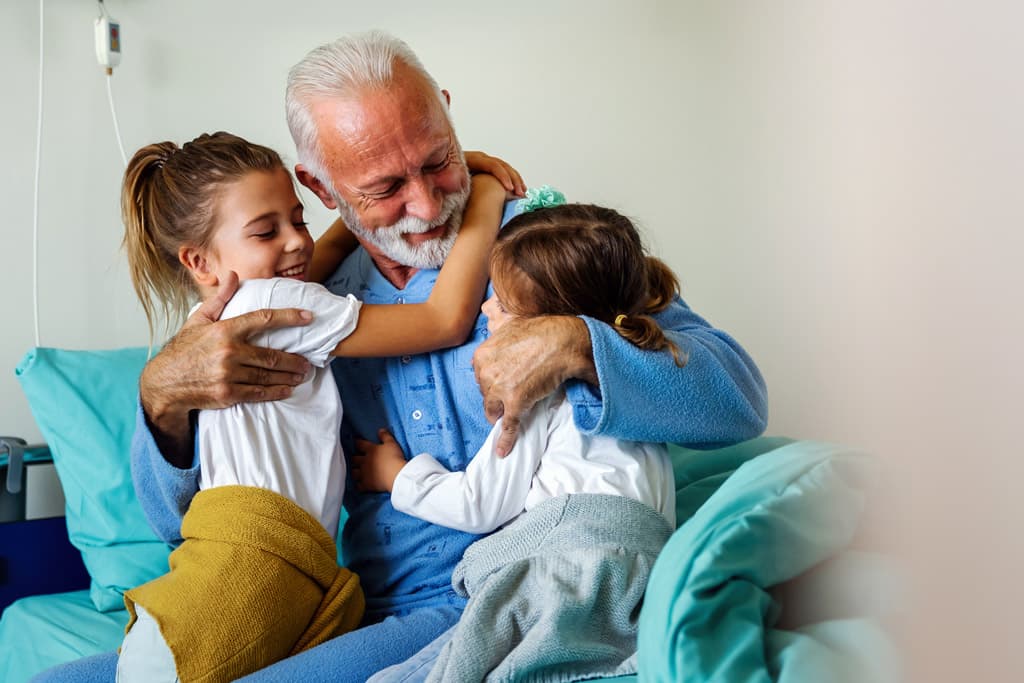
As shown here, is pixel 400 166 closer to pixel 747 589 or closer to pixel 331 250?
pixel 331 250

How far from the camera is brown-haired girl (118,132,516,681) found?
4.03 feet

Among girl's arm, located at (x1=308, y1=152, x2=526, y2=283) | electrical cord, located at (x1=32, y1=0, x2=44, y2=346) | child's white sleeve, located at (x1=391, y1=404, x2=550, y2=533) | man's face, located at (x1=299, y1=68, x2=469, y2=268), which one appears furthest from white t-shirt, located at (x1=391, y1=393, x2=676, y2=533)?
electrical cord, located at (x1=32, y1=0, x2=44, y2=346)

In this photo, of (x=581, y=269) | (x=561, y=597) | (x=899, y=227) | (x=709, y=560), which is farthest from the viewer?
(x=581, y=269)

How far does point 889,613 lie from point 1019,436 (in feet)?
0.35

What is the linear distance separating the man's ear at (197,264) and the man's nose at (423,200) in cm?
34

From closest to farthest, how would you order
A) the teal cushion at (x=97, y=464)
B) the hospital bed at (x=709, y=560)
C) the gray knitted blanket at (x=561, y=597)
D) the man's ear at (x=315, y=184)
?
the hospital bed at (x=709, y=560), the gray knitted blanket at (x=561, y=597), the man's ear at (x=315, y=184), the teal cushion at (x=97, y=464)

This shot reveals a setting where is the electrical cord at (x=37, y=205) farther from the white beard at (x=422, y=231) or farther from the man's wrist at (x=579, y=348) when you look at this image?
the man's wrist at (x=579, y=348)

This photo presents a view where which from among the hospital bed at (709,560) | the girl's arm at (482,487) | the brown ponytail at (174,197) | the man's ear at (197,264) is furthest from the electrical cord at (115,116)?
the girl's arm at (482,487)

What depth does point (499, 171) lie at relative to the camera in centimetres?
165

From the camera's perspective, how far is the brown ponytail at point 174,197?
1.51 metres

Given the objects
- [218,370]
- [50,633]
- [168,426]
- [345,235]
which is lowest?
[50,633]

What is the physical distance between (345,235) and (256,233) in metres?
0.25

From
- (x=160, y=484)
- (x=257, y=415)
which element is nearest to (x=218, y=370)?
(x=257, y=415)

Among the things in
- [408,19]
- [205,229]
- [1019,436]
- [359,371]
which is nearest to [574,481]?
[359,371]
